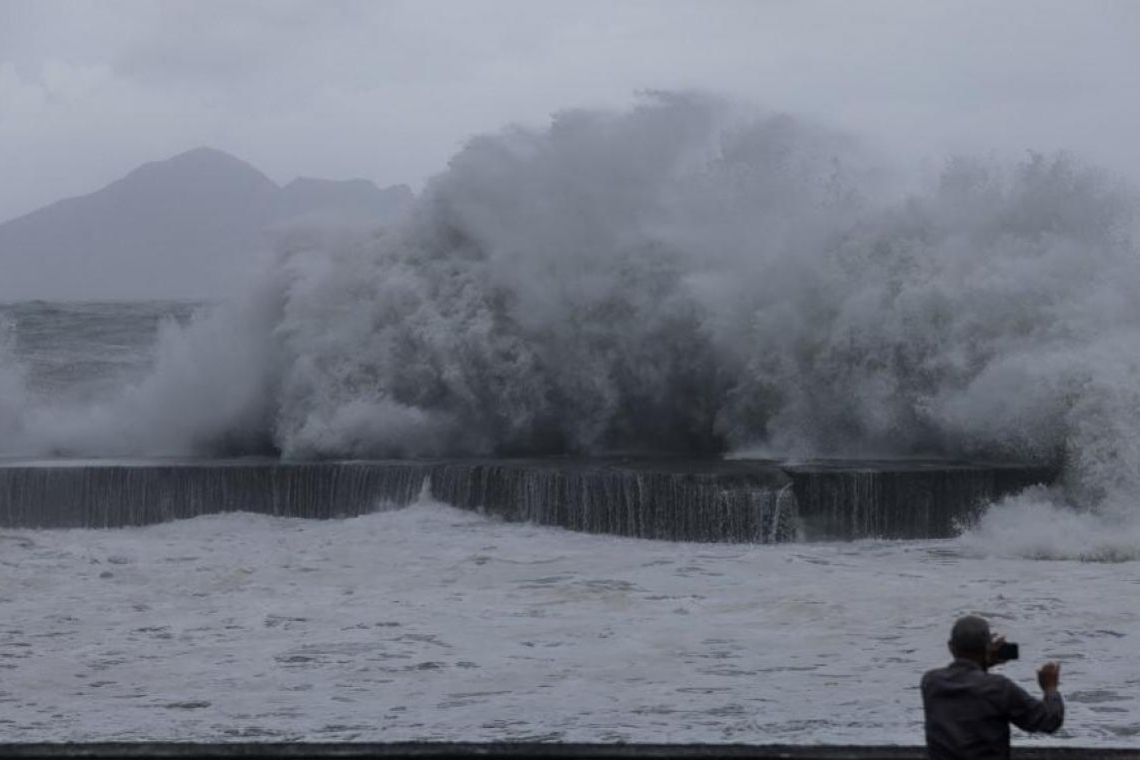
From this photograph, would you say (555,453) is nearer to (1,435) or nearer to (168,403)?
(168,403)

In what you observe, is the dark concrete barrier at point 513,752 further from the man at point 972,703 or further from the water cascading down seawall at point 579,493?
the water cascading down seawall at point 579,493

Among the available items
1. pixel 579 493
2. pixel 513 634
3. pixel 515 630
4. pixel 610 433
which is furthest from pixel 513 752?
pixel 610 433

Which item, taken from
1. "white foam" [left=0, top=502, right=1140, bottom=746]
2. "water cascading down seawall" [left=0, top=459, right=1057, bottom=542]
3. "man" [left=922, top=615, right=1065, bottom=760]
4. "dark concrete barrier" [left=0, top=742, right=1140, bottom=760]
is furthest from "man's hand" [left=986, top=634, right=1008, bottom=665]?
"water cascading down seawall" [left=0, top=459, right=1057, bottom=542]

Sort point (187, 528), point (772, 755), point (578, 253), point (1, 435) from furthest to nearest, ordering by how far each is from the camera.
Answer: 1. point (1, 435)
2. point (578, 253)
3. point (187, 528)
4. point (772, 755)

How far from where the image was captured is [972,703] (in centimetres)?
457

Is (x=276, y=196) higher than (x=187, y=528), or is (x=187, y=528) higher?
(x=276, y=196)

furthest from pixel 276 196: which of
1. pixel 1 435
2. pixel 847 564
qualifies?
pixel 847 564

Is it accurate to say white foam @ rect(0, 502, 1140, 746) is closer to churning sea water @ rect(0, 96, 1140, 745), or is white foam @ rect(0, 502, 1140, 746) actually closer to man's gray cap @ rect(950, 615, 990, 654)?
churning sea water @ rect(0, 96, 1140, 745)

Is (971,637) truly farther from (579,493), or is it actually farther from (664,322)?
(664,322)

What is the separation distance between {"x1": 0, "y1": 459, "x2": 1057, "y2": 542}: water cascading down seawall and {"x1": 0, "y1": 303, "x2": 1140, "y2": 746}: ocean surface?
29 cm

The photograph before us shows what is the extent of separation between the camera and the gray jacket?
177 inches

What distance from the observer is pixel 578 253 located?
19141 mm

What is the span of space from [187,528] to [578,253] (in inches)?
251

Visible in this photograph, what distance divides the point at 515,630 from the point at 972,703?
18.5ft
